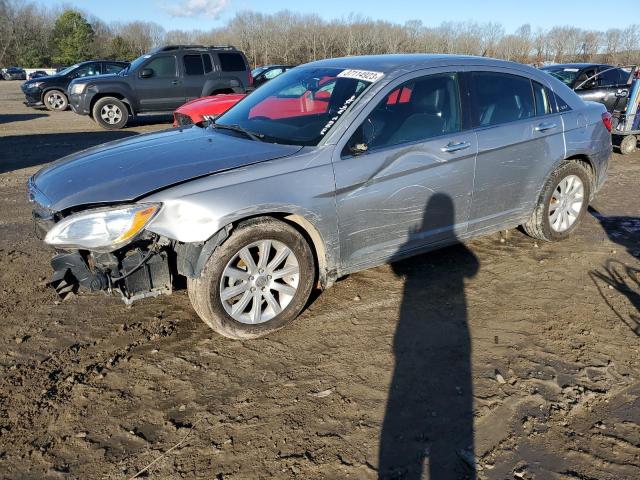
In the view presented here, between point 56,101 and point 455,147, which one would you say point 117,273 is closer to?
point 455,147

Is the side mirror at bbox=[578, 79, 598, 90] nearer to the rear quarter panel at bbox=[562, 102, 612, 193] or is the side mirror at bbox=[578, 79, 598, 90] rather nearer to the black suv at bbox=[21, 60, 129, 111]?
the rear quarter panel at bbox=[562, 102, 612, 193]

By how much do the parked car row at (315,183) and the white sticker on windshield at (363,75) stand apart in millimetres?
22

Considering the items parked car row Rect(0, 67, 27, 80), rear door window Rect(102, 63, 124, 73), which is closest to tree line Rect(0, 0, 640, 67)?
parked car row Rect(0, 67, 27, 80)

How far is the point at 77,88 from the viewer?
1371 centimetres

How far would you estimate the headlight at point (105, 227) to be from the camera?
314 centimetres

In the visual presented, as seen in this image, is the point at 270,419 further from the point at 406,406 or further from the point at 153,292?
the point at 153,292

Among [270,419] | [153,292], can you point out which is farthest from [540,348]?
[153,292]

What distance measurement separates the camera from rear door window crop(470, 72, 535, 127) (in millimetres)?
4441

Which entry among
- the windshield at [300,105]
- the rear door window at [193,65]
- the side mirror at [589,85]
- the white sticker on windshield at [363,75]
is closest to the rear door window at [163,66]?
the rear door window at [193,65]

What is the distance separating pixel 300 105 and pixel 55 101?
1775 cm

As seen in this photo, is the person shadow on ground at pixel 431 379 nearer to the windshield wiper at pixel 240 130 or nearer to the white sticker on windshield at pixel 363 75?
the white sticker on windshield at pixel 363 75

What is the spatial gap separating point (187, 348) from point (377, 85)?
2.27 meters

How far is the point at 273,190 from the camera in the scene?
3.42m

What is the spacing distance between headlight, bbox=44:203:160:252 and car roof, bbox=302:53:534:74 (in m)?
2.11
